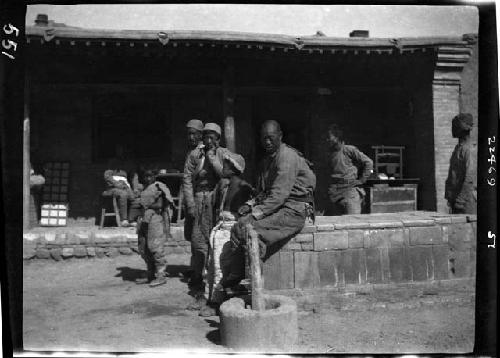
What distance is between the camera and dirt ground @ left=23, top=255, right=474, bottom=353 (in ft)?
12.8

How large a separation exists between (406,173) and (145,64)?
6.02 metres

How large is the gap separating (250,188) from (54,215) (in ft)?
20.1

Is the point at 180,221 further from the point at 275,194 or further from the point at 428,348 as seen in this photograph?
the point at 428,348

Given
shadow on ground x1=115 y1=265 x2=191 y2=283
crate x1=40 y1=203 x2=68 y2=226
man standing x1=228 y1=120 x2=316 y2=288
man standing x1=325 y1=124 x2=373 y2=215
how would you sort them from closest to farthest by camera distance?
man standing x1=228 y1=120 x2=316 y2=288, shadow on ground x1=115 y1=265 x2=191 y2=283, man standing x1=325 y1=124 x2=373 y2=215, crate x1=40 y1=203 x2=68 y2=226

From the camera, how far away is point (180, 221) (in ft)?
30.7

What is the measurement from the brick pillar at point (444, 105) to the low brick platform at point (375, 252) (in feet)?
9.98

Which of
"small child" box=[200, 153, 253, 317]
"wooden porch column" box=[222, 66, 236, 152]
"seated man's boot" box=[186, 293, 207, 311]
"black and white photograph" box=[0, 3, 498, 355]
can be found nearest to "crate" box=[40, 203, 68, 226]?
"black and white photograph" box=[0, 3, 498, 355]

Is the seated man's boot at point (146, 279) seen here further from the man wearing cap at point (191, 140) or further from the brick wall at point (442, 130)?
the brick wall at point (442, 130)

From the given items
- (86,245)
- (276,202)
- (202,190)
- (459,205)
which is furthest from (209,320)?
(86,245)

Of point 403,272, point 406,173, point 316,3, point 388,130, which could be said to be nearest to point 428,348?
point 403,272

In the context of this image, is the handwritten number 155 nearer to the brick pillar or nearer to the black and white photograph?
the black and white photograph

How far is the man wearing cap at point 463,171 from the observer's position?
5.43m

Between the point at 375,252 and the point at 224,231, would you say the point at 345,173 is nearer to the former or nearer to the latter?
the point at 375,252

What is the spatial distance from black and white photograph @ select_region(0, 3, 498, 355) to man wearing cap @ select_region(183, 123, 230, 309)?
22 mm
